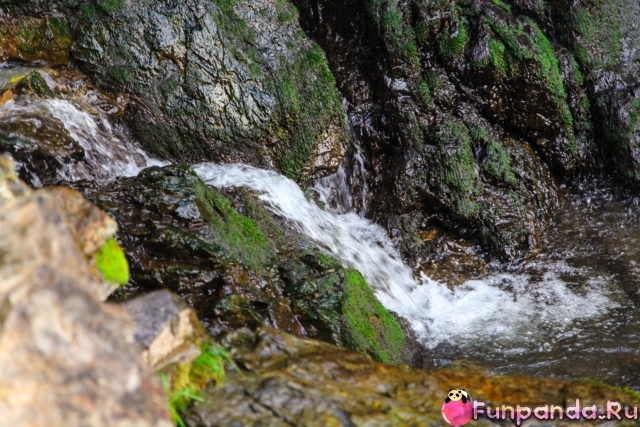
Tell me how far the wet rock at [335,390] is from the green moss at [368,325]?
4.34 ft

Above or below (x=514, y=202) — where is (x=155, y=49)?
above

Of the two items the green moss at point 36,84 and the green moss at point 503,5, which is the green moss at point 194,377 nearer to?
the green moss at point 36,84

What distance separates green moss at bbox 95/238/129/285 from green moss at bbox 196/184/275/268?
1808 mm

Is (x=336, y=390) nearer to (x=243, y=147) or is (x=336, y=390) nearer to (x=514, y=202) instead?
(x=243, y=147)

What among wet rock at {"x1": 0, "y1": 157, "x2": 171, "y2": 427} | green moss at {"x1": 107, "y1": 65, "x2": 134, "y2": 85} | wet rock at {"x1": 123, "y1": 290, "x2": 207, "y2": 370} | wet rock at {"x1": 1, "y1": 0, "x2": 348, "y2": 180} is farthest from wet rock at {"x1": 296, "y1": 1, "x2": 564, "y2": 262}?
wet rock at {"x1": 0, "y1": 157, "x2": 171, "y2": 427}

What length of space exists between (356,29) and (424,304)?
377cm

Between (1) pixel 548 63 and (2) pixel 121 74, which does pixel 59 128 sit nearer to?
(2) pixel 121 74

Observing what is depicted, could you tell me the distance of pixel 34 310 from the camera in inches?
71.9

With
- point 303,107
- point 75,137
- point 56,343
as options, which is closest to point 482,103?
point 303,107

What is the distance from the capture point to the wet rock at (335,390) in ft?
8.61

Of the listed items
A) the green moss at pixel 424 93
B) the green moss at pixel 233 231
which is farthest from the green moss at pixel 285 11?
the green moss at pixel 233 231

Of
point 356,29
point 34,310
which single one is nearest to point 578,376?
point 34,310

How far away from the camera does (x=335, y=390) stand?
2.80m

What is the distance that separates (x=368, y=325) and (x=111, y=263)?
2705 mm
